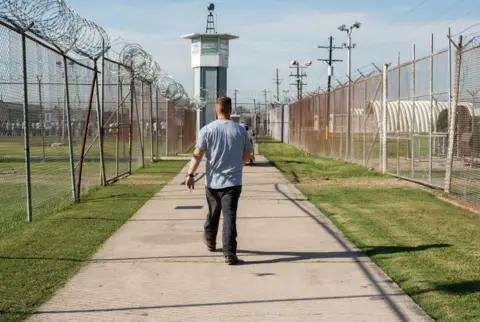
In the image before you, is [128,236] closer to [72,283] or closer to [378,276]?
[72,283]

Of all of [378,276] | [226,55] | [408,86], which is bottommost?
[378,276]

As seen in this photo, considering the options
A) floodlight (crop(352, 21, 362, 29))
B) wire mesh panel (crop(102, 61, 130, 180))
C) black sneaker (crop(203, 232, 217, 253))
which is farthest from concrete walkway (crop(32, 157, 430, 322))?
floodlight (crop(352, 21, 362, 29))

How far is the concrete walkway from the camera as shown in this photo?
5.23 meters

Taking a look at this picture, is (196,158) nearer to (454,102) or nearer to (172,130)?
(454,102)

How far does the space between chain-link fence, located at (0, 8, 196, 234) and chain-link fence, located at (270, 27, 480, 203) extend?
6.72 metres

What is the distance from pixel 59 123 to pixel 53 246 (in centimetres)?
537

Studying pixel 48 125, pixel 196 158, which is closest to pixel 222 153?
pixel 196 158

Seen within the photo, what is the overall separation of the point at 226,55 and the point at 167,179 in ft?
121

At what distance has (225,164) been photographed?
23.3 ft

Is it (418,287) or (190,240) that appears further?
(190,240)

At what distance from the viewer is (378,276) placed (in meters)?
6.41

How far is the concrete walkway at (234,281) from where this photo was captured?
5227 millimetres

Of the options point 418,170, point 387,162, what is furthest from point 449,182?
point 387,162

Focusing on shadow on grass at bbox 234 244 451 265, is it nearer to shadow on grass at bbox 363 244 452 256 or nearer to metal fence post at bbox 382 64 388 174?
shadow on grass at bbox 363 244 452 256
